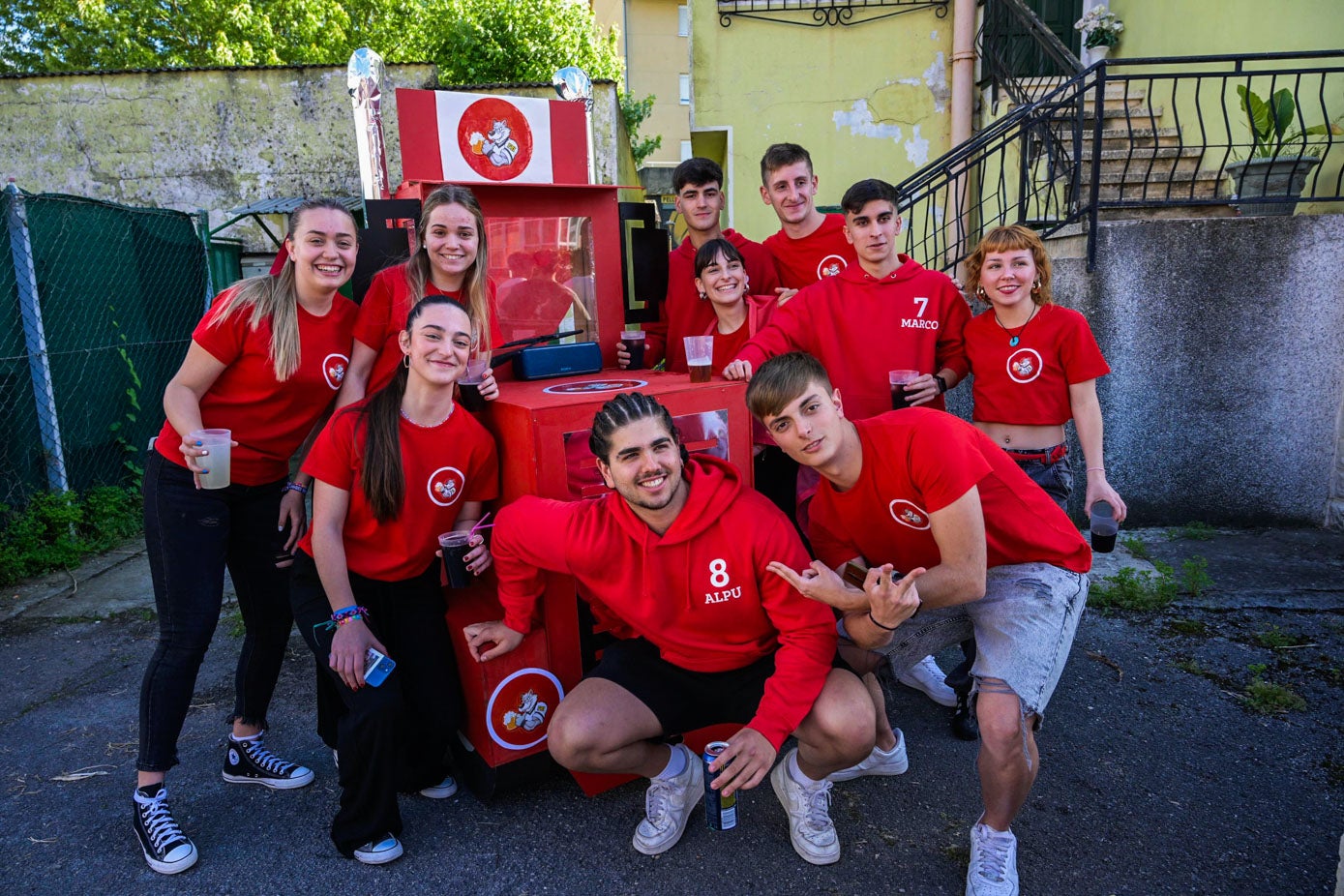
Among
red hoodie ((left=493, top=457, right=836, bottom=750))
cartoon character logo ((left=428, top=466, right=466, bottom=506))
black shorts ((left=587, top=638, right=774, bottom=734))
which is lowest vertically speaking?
black shorts ((left=587, top=638, right=774, bottom=734))

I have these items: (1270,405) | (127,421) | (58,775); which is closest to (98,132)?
(127,421)

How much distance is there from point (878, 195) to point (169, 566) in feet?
9.36

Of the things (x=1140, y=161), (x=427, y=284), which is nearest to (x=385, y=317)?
(x=427, y=284)

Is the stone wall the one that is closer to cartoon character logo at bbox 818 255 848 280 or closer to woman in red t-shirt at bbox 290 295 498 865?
cartoon character logo at bbox 818 255 848 280

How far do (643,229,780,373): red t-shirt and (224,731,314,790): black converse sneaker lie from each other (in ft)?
7.23

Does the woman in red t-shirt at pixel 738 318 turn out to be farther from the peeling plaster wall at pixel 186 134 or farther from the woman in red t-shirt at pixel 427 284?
the peeling plaster wall at pixel 186 134

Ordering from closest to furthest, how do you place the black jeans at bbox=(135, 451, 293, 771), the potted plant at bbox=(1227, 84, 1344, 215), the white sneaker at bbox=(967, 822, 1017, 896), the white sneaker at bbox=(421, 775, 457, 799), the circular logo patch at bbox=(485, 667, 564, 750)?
the white sneaker at bbox=(967, 822, 1017, 896) → the black jeans at bbox=(135, 451, 293, 771) → the circular logo patch at bbox=(485, 667, 564, 750) → the white sneaker at bbox=(421, 775, 457, 799) → the potted plant at bbox=(1227, 84, 1344, 215)

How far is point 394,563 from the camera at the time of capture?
9.19 ft

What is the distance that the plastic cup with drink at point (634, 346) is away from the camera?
3787 millimetres

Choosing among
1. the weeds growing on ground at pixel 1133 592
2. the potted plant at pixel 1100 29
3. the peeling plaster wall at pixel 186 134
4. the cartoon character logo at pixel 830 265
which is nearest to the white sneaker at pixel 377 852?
the cartoon character logo at pixel 830 265

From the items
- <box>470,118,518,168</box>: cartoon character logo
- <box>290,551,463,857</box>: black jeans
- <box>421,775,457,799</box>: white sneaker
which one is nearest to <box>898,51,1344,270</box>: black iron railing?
<box>470,118,518,168</box>: cartoon character logo

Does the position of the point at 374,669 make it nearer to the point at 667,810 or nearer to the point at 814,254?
the point at 667,810

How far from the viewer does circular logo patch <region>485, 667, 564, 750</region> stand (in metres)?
2.85

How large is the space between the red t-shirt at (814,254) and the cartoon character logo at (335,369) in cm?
208
